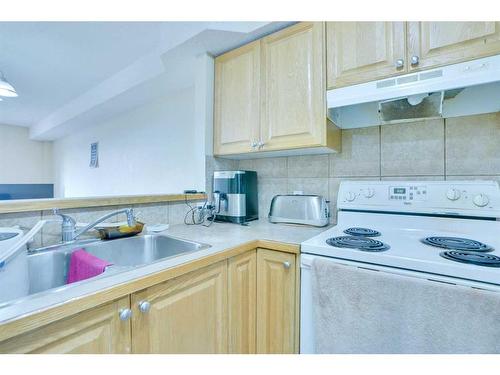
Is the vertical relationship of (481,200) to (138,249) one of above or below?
above

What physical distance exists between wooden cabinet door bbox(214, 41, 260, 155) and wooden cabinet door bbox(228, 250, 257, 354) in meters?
0.76

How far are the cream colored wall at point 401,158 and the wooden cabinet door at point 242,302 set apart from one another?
0.75 meters

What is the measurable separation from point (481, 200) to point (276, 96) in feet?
3.67

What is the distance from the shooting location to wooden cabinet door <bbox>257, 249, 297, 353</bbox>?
1.05 m

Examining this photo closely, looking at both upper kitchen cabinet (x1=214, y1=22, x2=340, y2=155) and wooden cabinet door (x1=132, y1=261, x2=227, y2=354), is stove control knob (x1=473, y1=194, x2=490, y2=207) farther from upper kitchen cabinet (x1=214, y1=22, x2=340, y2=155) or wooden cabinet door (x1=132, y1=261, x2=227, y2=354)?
wooden cabinet door (x1=132, y1=261, x2=227, y2=354)

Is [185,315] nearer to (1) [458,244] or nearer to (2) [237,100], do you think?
(1) [458,244]

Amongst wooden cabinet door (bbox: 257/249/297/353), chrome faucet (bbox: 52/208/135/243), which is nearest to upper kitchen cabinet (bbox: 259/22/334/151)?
wooden cabinet door (bbox: 257/249/297/353)

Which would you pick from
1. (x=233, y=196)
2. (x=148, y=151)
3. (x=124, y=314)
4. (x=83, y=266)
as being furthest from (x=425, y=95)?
(x=148, y=151)

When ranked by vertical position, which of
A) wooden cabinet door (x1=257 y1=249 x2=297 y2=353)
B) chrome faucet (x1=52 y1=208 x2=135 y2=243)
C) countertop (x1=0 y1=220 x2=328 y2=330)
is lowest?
wooden cabinet door (x1=257 y1=249 x2=297 y2=353)

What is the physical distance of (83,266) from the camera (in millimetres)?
908

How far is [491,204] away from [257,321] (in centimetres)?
115

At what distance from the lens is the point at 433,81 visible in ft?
3.34

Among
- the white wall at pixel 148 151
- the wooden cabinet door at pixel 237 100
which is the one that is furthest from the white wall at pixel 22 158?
A: the wooden cabinet door at pixel 237 100
